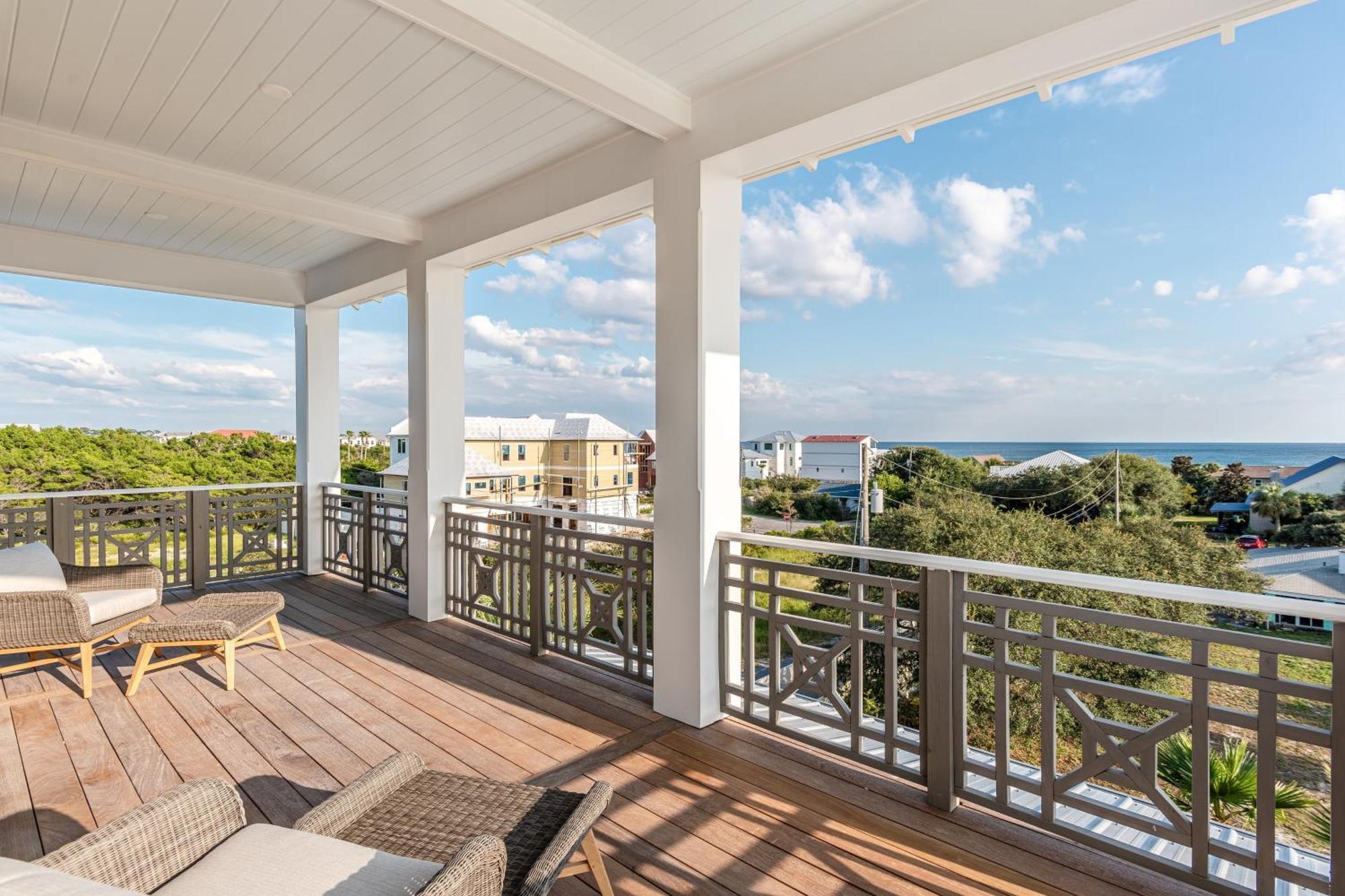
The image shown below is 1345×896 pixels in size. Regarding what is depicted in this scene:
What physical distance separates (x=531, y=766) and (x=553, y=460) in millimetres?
10295

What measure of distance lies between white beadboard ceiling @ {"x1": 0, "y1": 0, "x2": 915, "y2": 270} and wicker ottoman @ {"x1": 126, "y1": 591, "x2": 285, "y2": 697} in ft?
7.63

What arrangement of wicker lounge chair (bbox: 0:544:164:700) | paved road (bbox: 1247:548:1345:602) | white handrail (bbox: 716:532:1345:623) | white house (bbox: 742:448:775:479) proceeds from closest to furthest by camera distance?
white handrail (bbox: 716:532:1345:623) < wicker lounge chair (bbox: 0:544:164:700) < white house (bbox: 742:448:775:479) < paved road (bbox: 1247:548:1345:602)

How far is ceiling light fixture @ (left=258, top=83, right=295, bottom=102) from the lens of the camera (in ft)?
9.12

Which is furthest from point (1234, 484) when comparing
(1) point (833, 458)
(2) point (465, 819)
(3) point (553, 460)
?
(2) point (465, 819)

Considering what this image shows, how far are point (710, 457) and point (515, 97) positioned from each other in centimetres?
179

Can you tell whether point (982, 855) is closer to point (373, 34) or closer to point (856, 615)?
point (856, 615)

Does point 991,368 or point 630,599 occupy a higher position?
point 991,368

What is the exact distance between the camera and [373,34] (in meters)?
2.43

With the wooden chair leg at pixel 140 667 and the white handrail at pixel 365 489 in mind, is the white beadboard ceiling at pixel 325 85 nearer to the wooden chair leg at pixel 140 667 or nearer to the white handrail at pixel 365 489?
the white handrail at pixel 365 489

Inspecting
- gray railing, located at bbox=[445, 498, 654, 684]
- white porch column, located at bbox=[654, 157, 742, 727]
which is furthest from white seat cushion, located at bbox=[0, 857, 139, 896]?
gray railing, located at bbox=[445, 498, 654, 684]

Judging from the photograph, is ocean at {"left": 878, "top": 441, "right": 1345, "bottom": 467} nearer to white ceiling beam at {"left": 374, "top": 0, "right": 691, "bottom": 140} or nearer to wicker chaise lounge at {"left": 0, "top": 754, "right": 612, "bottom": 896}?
white ceiling beam at {"left": 374, "top": 0, "right": 691, "bottom": 140}

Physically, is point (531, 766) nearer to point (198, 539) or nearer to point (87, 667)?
point (87, 667)

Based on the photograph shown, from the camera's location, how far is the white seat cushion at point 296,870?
1181mm

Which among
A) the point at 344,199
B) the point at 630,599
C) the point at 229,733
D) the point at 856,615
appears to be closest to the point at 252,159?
the point at 344,199
